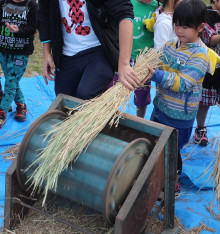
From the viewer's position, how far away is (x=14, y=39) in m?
3.64

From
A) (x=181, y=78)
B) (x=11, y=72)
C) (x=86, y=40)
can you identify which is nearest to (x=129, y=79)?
(x=181, y=78)

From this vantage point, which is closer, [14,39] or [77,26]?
[77,26]

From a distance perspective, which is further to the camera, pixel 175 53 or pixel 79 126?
pixel 175 53

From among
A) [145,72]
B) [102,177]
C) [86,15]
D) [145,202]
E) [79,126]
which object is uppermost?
[86,15]

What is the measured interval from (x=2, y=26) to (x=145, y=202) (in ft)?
8.07

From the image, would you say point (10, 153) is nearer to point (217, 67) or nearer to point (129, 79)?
point (129, 79)

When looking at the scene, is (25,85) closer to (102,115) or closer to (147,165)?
(102,115)

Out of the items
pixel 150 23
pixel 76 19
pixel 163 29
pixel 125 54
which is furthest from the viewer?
pixel 150 23

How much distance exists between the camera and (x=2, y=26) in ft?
11.9

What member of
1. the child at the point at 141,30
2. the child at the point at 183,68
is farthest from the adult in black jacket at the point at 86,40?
the child at the point at 141,30

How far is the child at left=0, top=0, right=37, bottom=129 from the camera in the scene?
359cm

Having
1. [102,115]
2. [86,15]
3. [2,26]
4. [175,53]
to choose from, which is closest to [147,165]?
[102,115]

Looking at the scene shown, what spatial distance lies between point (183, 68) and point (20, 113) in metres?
2.06

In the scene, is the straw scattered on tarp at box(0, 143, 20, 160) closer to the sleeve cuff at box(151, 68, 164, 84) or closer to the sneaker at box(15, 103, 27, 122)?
the sneaker at box(15, 103, 27, 122)
